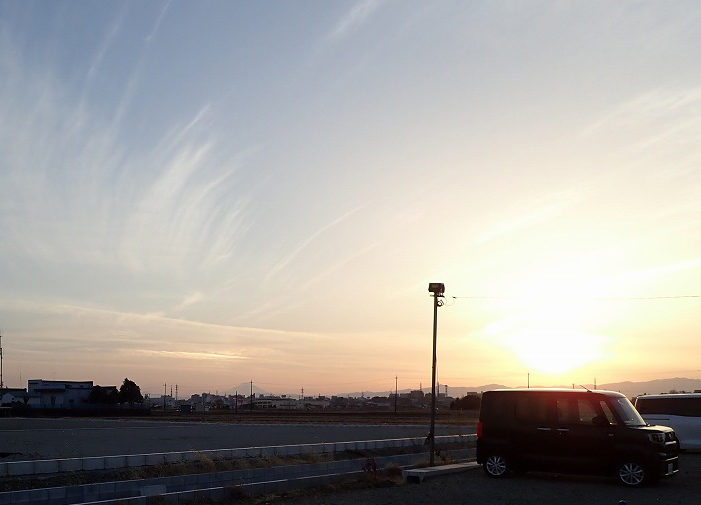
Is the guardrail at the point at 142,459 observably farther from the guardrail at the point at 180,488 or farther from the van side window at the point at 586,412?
the van side window at the point at 586,412

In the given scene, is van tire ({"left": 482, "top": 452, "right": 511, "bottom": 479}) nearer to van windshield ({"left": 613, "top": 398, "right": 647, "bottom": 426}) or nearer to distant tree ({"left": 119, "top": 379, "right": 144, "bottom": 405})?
van windshield ({"left": 613, "top": 398, "right": 647, "bottom": 426})

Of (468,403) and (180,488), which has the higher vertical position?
(180,488)

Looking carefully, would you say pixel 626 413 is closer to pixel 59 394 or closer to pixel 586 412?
pixel 586 412

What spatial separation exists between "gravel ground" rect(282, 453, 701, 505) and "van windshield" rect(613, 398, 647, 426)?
126 centimetres

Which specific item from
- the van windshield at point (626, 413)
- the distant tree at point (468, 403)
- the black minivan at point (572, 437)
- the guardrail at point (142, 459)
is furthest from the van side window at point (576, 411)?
the distant tree at point (468, 403)

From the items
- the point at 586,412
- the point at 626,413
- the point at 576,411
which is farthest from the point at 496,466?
the point at 626,413

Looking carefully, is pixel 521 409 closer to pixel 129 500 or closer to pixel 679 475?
pixel 679 475

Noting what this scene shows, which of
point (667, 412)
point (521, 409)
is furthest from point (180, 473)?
point (667, 412)

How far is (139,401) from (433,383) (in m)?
97.9

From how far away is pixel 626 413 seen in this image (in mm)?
15984

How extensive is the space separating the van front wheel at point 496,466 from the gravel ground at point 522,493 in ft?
0.65

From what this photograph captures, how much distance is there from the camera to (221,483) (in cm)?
1658

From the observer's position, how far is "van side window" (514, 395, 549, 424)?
647 inches

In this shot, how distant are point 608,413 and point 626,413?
43 centimetres
